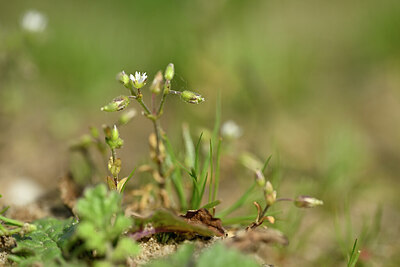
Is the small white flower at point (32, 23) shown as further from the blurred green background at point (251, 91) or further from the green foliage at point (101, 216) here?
the green foliage at point (101, 216)

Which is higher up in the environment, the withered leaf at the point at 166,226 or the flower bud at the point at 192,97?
the flower bud at the point at 192,97

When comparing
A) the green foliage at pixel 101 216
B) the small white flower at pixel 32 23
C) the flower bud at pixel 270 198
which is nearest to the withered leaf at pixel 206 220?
the flower bud at pixel 270 198

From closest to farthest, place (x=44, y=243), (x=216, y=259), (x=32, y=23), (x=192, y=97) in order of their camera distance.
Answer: (x=216, y=259)
(x=44, y=243)
(x=192, y=97)
(x=32, y=23)

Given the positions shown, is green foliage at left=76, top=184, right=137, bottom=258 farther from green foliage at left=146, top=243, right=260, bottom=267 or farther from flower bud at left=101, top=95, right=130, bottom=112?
flower bud at left=101, top=95, right=130, bottom=112

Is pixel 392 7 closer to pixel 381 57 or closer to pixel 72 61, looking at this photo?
pixel 381 57

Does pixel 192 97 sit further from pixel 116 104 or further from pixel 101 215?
pixel 101 215

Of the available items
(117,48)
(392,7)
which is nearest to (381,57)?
(392,7)

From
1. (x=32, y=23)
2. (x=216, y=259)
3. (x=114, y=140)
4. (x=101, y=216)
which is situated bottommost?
(x=216, y=259)

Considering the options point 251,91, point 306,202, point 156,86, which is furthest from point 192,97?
point 251,91
